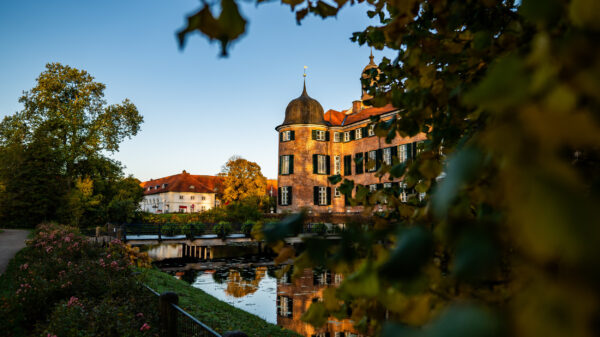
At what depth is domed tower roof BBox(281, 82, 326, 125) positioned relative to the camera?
105ft

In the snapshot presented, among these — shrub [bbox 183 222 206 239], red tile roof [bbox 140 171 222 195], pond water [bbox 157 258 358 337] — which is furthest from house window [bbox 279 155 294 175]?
red tile roof [bbox 140 171 222 195]

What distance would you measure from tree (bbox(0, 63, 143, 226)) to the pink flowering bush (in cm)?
2184

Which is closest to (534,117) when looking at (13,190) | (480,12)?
(480,12)

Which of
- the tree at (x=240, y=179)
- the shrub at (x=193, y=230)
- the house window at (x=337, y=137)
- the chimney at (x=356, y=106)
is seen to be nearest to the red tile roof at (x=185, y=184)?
the tree at (x=240, y=179)

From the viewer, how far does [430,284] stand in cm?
110

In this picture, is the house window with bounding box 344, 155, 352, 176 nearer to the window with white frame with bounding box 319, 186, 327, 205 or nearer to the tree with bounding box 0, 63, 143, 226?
the window with white frame with bounding box 319, 186, 327, 205

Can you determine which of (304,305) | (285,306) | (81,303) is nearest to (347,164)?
(304,305)

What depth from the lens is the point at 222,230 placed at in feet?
79.4

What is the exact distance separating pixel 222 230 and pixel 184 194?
49.8m

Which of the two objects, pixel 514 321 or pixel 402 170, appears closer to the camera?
pixel 514 321

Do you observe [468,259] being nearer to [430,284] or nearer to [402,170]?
[430,284]

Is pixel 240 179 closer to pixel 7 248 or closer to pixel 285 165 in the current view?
pixel 285 165

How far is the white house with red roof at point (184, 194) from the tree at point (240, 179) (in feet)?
61.2

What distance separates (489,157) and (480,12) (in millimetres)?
1385
